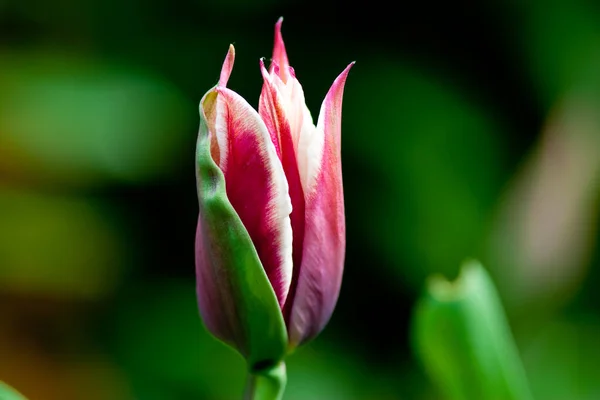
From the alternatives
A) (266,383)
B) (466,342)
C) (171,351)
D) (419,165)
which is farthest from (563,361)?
(266,383)

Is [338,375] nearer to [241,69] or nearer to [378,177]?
[378,177]

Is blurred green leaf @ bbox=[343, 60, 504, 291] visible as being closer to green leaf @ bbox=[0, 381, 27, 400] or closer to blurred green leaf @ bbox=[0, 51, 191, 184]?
blurred green leaf @ bbox=[0, 51, 191, 184]

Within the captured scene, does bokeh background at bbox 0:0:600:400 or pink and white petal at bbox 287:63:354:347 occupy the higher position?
pink and white petal at bbox 287:63:354:347

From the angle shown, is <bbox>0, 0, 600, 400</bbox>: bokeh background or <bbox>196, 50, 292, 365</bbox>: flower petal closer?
<bbox>196, 50, 292, 365</bbox>: flower petal

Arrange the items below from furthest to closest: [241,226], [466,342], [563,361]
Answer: [563,361] → [466,342] → [241,226]

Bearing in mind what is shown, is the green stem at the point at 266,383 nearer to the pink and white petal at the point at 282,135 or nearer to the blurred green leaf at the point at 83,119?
the pink and white petal at the point at 282,135

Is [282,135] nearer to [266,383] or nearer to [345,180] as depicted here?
[266,383]

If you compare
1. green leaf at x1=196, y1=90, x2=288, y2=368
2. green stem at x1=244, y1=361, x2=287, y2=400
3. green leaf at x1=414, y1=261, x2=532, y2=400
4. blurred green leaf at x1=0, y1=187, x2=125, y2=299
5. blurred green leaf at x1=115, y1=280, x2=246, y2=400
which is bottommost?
blurred green leaf at x1=115, y1=280, x2=246, y2=400

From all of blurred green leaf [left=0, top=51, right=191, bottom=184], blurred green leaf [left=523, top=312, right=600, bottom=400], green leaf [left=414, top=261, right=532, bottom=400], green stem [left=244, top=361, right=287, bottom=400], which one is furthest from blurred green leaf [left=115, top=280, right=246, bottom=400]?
green stem [left=244, top=361, right=287, bottom=400]
